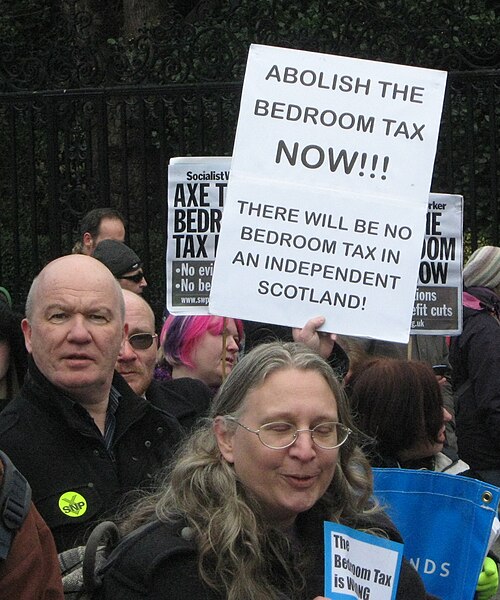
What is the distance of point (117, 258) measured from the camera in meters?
6.12

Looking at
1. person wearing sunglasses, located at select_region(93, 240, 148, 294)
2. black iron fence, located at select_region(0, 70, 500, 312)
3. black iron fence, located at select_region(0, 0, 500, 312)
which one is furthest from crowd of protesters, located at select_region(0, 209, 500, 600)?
black iron fence, located at select_region(0, 0, 500, 312)

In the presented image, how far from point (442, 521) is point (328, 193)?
3.90ft


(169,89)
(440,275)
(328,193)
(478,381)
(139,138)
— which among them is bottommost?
(478,381)

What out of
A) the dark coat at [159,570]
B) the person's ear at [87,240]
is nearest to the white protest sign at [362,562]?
the dark coat at [159,570]

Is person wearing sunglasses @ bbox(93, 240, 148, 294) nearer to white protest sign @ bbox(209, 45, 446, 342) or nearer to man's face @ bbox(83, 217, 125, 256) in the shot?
man's face @ bbox(83, 217, 125, 256)

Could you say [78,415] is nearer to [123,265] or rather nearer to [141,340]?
[141,340]

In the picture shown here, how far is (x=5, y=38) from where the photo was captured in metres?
14.7

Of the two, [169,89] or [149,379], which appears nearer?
[149,379]

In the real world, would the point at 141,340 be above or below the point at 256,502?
below

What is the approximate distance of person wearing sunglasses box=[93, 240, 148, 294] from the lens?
6035 millimetres

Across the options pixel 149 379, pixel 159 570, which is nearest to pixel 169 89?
pixel 149 379

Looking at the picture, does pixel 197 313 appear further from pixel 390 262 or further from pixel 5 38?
pixel 5 38

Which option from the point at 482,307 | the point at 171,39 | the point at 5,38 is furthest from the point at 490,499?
the point at 5,38

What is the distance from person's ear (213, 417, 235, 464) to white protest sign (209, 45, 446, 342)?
1115 millimetres
